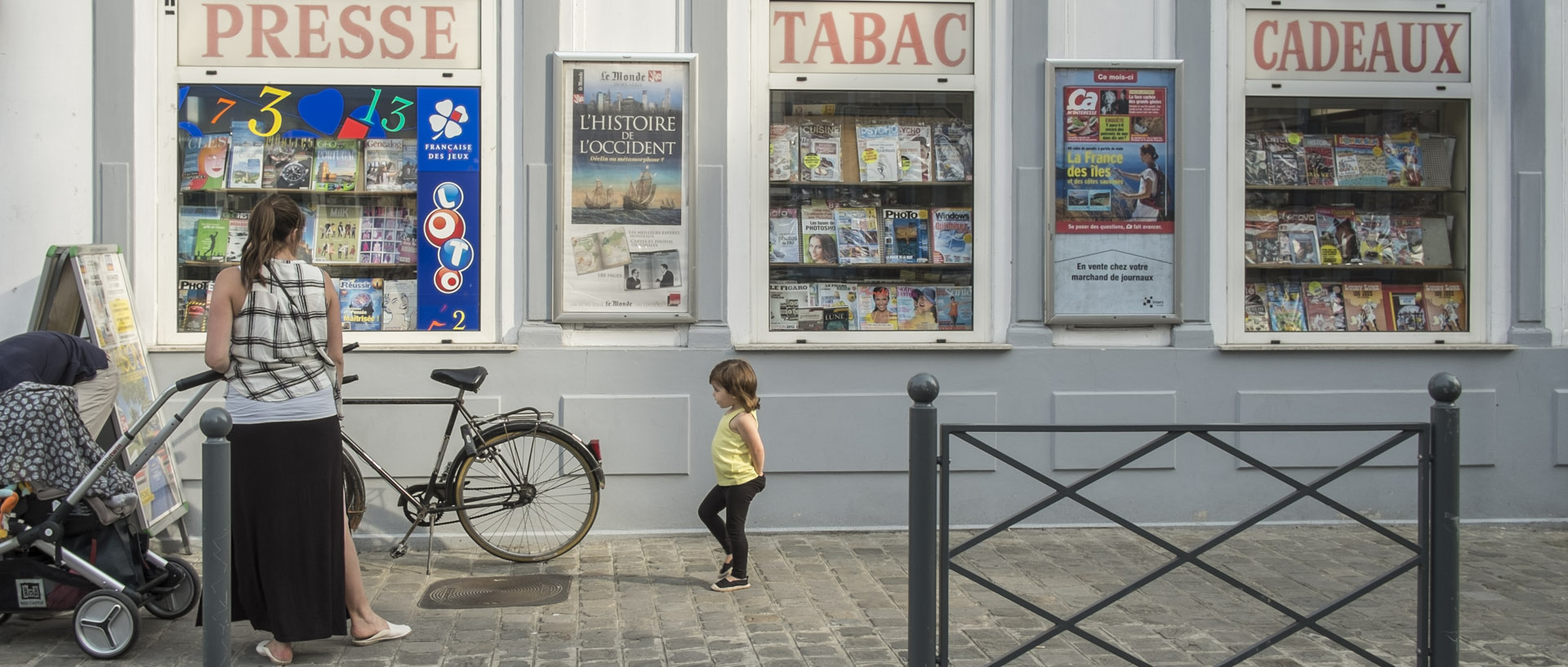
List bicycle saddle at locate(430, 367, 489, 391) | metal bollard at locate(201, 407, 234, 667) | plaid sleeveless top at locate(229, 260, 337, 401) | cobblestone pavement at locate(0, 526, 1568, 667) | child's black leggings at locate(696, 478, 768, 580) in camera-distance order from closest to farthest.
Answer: metal bollard at locate(201, 407, 234, 667) < plaid sleeveless top at locate(229, 260, 337, 401) < cobblestone pavement at locate(0, 526, 1568, 667) < child's black leggings at locate(696, 478, 768, 580) < bicycle saddle at locate(430, 367, 489, 391)

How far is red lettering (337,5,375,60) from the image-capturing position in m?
7.04

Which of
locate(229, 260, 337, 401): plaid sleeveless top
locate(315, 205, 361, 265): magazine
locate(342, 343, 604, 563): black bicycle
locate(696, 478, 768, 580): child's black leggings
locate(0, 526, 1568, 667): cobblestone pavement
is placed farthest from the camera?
locate(315, 205, 361, 265): magazine

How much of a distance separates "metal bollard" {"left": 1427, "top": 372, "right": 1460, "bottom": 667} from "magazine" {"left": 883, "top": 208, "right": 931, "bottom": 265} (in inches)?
149

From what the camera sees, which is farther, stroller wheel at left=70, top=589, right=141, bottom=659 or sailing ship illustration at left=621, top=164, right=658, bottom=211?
sailing ship illustration at left=621, top=164, right=658, bottom=211

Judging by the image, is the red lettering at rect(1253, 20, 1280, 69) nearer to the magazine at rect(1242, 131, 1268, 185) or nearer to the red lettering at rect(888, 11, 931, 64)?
the magazine at rect(1242, 131, 1268, 185)

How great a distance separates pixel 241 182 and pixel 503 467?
2.28 metres

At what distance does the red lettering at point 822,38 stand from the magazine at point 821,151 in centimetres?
39

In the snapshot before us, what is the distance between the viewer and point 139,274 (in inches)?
272

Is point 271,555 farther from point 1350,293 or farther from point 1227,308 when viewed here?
point 1350,293

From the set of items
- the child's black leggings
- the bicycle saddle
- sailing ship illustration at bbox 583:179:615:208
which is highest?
sailing ship illustration at bbox 583:179:615:208

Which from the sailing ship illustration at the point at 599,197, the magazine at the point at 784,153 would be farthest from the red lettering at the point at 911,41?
the sailing ship illustration at the point at 599,197

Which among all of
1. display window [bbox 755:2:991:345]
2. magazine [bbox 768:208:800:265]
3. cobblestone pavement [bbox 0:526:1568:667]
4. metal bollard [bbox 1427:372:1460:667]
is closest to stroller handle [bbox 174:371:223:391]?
cobblestone pavement [bbox 0:526:1568:667]

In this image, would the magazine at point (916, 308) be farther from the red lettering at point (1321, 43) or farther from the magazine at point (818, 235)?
the red lettering at point (1321, 43)

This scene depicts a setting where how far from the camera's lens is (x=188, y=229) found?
707 cm
